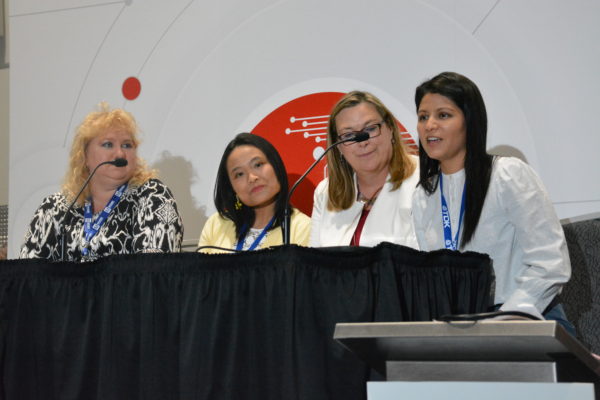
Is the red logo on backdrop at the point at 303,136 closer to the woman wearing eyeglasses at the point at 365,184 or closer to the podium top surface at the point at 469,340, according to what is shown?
the woman wearing eyeglasses at the point at 365,184

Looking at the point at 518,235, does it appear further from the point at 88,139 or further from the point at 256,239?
the point at 88,139

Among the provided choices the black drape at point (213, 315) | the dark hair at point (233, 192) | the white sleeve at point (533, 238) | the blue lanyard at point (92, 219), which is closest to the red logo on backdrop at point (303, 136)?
the dark hair at point (233, 192)

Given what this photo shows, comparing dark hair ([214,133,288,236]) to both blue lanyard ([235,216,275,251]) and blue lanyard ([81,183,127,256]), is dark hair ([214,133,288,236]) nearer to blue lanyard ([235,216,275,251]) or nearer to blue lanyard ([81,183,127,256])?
blue lanyard ([235,216,275,251])

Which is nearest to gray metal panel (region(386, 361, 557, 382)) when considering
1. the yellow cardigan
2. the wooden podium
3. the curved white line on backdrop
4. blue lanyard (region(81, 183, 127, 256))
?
the wooden podium

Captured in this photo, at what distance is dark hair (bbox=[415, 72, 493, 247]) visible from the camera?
7.10ft

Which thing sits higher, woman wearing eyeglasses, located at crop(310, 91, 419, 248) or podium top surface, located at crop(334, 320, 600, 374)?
woman wearing eyeglasses, located at crop(310, 91, 419, 248)

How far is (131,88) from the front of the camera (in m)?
4.04

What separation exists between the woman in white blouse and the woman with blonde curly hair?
43.4 inches

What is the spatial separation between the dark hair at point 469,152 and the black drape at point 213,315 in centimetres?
24

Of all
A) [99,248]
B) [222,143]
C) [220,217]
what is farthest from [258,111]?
[99,248]

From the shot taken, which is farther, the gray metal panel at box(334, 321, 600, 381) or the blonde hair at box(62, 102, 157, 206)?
the blonde hair at box(62, 102, 157, 206)

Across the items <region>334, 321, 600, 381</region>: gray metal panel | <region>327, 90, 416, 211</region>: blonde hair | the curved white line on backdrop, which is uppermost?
the curved white line on backdrop

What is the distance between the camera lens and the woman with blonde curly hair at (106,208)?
2971 mm

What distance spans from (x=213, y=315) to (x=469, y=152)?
3.08ft
